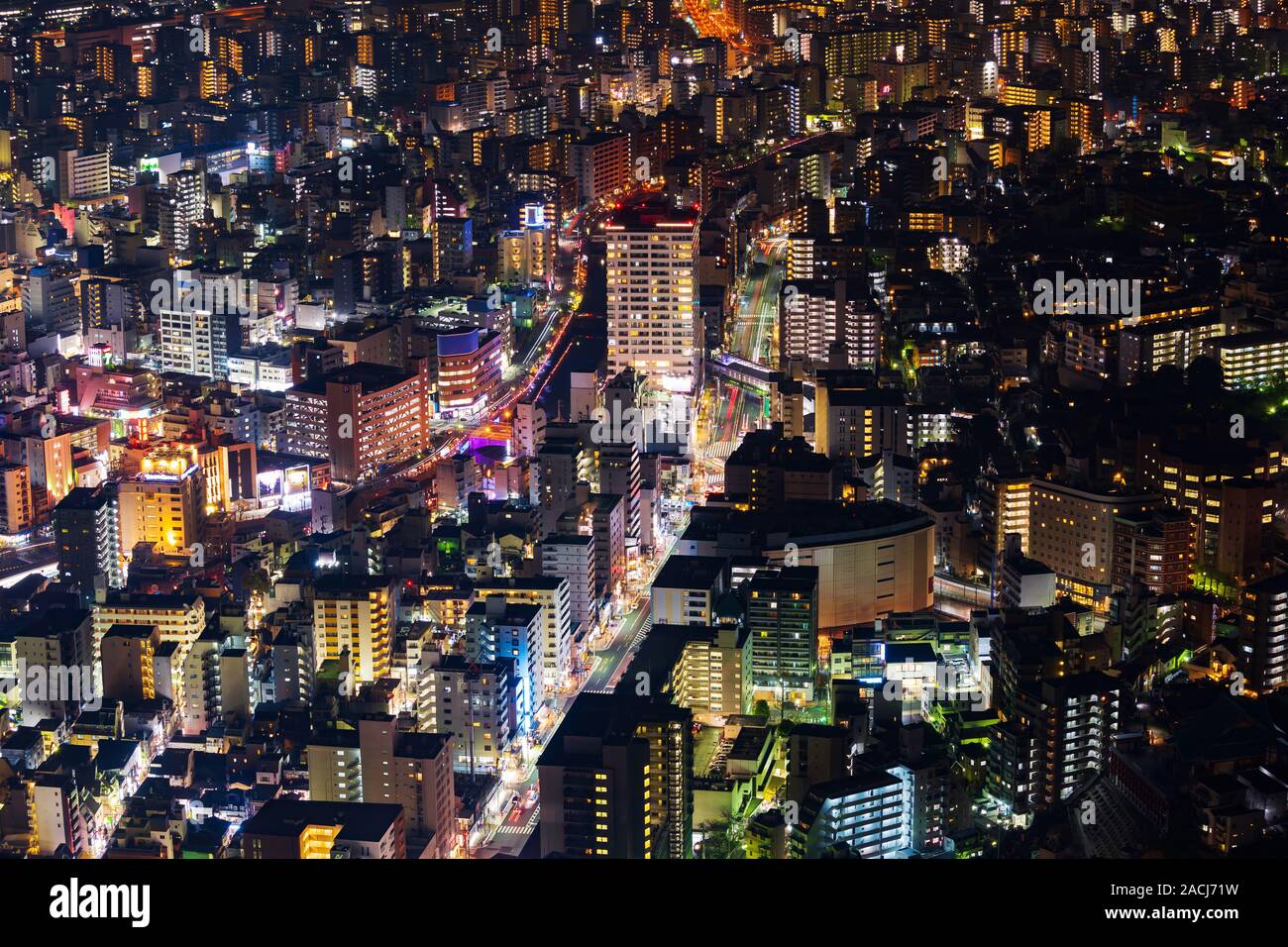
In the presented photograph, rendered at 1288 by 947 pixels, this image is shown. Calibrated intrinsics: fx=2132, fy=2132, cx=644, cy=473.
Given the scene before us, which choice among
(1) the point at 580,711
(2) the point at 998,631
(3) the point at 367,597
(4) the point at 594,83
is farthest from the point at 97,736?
(4) the point at 594,83

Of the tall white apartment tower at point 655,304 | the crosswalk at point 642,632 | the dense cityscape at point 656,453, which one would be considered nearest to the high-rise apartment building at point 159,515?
the dense cityscape at point 656,453

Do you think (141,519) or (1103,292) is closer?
(141,519)

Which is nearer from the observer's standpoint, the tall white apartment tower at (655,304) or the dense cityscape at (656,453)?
the dense cityscape at (656,453)

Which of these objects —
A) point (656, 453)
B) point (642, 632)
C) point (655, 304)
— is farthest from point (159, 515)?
point (655, 304)

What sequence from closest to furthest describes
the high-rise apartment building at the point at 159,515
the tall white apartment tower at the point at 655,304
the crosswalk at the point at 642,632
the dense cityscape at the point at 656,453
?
the dense cityscape at the point at 656,453, the crosswalk at the point at 642,632, the high-rise apartment building at the point at 159,515, the tall white apartment tower at the point at 655,304

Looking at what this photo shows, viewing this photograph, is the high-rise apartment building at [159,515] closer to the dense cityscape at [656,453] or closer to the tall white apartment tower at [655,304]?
the dense cityscape at [656,453]

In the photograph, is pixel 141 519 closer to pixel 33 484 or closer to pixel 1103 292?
pixel 33 484

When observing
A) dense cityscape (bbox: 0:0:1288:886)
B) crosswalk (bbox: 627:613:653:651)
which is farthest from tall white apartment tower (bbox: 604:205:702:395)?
crosswalk (bbox: 627:613:653:651)

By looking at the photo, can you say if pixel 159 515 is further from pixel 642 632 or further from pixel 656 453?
pixel 642 632
